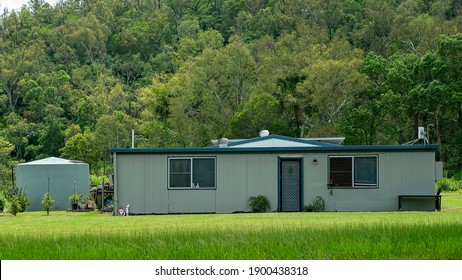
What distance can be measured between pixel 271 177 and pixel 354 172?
247 cm

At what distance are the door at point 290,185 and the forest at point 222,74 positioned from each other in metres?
16.8

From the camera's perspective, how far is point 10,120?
256 feet

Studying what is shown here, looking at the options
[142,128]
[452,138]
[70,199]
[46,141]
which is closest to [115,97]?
[46,141]

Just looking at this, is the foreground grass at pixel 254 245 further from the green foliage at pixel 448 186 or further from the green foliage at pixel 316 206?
the green foliage at pixel 448 186

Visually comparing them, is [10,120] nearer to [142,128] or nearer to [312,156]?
[142,128]

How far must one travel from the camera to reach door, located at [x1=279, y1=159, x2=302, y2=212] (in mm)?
27172

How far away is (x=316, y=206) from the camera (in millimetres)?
26859

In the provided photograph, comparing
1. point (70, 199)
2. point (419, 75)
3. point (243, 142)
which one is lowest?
point (70, 199)

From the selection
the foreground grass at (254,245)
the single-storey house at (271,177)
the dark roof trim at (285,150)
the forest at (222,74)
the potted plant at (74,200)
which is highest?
the forest at (222,74)

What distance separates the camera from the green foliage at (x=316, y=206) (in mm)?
26844

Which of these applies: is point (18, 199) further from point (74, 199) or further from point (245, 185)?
point (245, 185)

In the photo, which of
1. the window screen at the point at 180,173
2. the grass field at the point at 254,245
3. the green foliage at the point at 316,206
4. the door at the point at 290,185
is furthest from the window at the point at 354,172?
the grass field at the point at 254,245

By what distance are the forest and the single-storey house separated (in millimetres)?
16124

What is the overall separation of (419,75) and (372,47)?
963 inches
